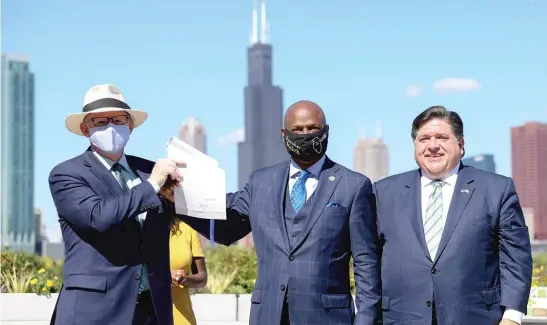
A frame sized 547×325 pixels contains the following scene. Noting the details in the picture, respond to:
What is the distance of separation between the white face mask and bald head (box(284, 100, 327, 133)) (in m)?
0.89

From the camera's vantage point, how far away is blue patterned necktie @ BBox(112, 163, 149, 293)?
15.5 feet

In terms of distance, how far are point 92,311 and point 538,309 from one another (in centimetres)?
653

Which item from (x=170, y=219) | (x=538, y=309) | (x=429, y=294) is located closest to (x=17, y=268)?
(x=538, y=309)

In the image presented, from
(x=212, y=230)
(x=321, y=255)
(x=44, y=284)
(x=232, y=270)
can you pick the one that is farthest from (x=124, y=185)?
(x=232, y=270)

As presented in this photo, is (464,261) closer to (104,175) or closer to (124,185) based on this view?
(124,185)

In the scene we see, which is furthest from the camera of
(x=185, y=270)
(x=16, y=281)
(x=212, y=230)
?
(x=16, y=281)

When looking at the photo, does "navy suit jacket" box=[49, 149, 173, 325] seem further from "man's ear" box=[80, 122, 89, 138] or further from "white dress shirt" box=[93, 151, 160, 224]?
"man's ear" box=[80, 122, 89, 138]

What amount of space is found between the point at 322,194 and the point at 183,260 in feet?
6.90

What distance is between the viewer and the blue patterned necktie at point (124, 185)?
4733 mm

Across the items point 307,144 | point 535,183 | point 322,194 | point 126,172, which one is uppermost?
point 535,183

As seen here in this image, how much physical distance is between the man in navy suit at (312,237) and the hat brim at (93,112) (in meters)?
0.80

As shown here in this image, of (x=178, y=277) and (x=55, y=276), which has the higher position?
(x=178, y=277)

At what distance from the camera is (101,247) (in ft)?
15.2

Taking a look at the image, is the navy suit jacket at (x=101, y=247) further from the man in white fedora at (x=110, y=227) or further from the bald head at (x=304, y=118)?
the bald head at (x=304, y=118)
